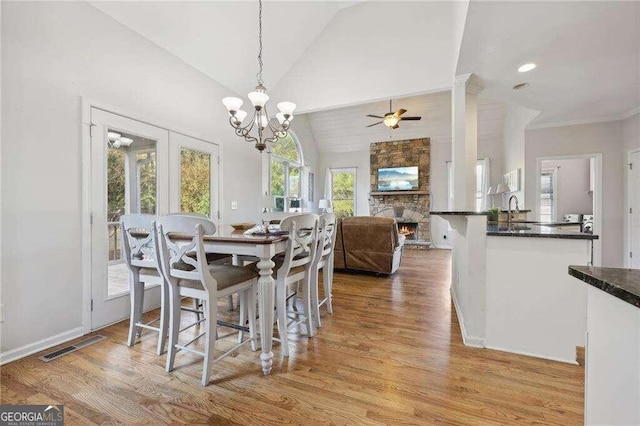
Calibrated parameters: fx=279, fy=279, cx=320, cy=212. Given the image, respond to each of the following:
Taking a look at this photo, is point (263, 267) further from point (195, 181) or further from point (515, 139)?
point (515, 139)

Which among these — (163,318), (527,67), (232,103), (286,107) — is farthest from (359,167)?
(163,318)

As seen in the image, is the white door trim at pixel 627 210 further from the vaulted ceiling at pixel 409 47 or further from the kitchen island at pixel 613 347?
the kitchen island at pixel 613 347

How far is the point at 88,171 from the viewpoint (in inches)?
92.6

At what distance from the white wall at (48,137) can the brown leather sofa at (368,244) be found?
3032 millimetres

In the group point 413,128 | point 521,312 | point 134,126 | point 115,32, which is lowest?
point 521,312

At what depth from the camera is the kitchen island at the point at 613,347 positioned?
0.66 m

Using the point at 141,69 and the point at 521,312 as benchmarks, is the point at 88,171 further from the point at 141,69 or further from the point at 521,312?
the point at 521,312

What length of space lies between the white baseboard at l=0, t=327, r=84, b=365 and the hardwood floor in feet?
0.22

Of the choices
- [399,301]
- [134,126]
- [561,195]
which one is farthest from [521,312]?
[561,195]

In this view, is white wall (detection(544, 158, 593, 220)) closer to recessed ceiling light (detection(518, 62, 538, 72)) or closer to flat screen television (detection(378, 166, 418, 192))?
flat screen television (detection(378, 166, 418, 192))

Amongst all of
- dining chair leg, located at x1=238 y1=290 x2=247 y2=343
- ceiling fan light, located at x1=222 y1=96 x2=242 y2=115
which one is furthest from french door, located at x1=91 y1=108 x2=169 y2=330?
dining chair leg, located at x1=238 y1=290 x2=247 y2=343

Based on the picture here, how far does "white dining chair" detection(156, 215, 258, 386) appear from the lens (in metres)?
1.61

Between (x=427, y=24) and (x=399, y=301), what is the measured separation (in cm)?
340

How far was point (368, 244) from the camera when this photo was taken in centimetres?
417
